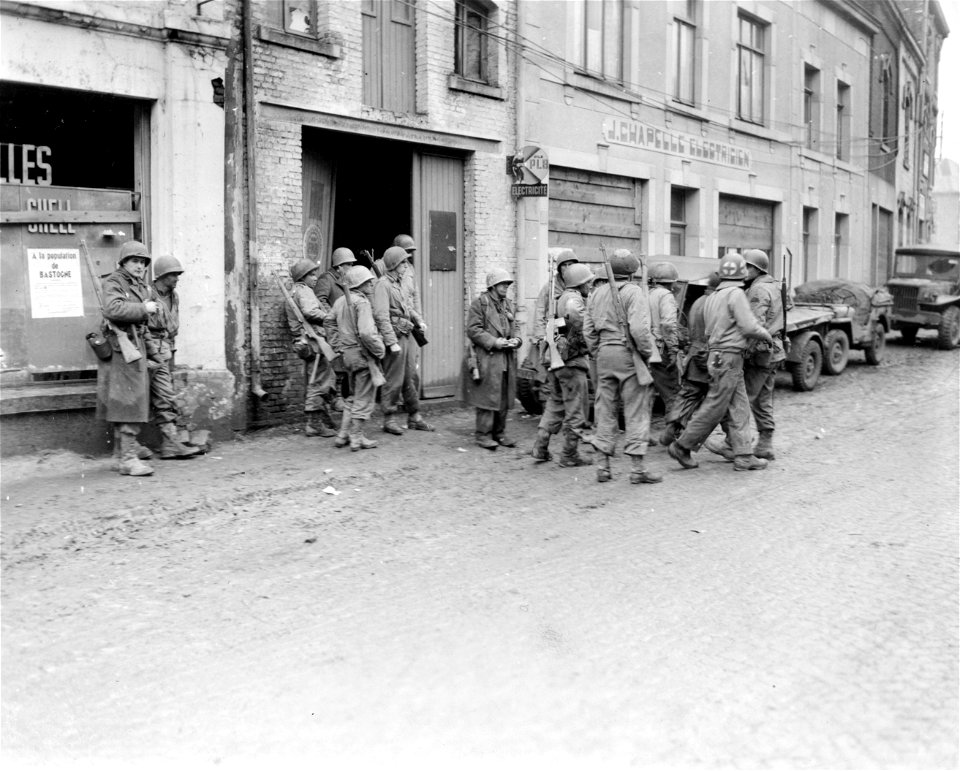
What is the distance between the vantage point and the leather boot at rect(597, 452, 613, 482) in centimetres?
816

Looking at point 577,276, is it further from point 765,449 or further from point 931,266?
point 931,266

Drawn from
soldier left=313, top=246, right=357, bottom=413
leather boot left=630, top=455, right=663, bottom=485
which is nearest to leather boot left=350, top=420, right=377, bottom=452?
soldier left=313, top=246, right=357, bottom=413

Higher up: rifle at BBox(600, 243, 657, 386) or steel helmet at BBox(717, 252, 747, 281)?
steel helmet at BBox(717, 252, 747, 281)

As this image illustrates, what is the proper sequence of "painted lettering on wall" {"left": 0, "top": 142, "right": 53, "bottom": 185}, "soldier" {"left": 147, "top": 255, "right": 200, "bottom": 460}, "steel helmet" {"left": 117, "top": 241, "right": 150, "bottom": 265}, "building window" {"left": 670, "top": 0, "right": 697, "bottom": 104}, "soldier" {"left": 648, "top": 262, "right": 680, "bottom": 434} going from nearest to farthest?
"steel helmet" {"left": 117, "top": 241, "right": 150, "bottom": 265}
"soldier" {"left": 147, "top": 255, "right": 200, "bottom": 460}
"painted lettering on wall" {"left": 0, "top": 142, "right": 53, "bottom": 185}
"soldier" {"left": 648, "top": 262, "right": 680, "bottom": 434}
"building window" {"left": 670, "top": 0, "right": 697, "bottom": 104}

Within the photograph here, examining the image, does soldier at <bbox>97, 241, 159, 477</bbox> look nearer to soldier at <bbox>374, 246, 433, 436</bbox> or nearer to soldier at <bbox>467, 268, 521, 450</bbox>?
soldier at <bbox>374, 246, 433, 436</bbox>

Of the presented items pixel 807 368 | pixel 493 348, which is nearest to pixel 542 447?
pixel 493 348

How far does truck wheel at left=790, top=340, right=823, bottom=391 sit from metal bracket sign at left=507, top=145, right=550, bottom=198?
14.2ft

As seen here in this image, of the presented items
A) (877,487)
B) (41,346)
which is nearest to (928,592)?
(877,487)

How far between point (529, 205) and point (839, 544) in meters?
8.45

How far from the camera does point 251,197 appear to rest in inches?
398

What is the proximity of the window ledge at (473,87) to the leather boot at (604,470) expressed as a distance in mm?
6218

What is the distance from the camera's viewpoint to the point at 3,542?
614 centimetres

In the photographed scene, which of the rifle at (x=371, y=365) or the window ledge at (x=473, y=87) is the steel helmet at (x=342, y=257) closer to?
the rifle at (x=371, y=365)

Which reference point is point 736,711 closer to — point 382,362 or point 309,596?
point 309,596
